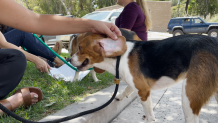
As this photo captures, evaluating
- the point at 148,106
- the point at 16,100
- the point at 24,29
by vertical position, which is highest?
the point at 24,29

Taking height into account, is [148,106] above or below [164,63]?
below

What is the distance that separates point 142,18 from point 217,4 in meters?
46.8

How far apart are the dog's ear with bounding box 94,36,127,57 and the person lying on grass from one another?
0.23 feet

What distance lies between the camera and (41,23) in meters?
1.68

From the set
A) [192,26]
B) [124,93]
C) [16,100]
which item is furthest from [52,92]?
[192,26]

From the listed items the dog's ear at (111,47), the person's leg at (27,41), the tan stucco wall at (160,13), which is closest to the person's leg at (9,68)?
the dog's ear at (111,47)

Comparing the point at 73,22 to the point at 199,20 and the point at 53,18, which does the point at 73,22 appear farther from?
the point at 199,20

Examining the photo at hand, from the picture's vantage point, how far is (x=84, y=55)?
7.20ft

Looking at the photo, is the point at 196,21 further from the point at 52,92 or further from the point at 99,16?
the point at 52,92

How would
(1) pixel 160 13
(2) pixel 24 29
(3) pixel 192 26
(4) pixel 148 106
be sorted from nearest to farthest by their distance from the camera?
1. (2) pixel 24 29
2. (4) pixel 148 106
3. (3) pixel 192 26
4. (1) pixel 160 13

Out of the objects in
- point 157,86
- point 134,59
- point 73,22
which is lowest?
point 157,86

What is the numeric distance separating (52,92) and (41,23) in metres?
1.66

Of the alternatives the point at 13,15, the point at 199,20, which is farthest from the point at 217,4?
the point at 13,15

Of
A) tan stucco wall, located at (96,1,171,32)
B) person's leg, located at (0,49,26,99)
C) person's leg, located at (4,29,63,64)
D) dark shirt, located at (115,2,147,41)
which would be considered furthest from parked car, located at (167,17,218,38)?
person's leg, located at (0,49,26,99)
